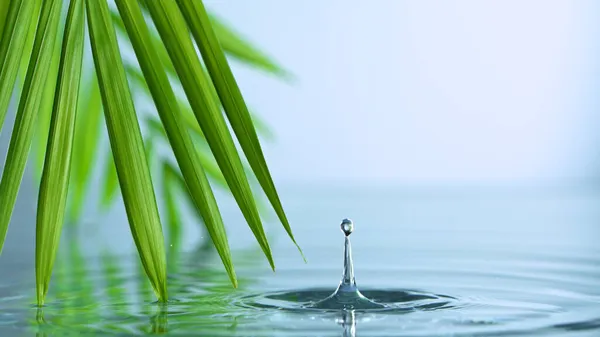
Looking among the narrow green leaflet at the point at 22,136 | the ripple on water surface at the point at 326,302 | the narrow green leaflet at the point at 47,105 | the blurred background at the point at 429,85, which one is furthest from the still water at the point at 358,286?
the blurred background at the point at 429,85

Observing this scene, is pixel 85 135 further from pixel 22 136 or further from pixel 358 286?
pixel 22 136

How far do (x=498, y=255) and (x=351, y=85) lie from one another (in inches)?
263

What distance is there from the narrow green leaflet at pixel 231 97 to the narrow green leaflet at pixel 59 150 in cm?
10

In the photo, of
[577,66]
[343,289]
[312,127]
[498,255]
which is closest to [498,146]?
[577,66]

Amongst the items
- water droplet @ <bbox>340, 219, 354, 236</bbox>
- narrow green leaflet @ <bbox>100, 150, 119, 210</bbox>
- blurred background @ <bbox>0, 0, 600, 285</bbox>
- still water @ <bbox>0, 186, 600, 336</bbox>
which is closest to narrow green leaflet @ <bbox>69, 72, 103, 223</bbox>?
narrow green leaflet @ <bbox>100, 150, 119, 210</bbox>

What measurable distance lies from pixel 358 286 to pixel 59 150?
0.80 metres

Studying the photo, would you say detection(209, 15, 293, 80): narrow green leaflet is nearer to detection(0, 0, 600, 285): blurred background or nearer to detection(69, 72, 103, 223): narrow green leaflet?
detection(69, 72, 103, 223): narrow green leaflet

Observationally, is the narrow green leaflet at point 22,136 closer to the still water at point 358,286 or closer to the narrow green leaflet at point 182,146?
the narrow green leaflet at point 182,146

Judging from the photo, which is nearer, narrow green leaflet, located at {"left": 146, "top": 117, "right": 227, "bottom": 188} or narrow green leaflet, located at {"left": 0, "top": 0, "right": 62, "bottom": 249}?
narrow green leaflet, located at {"left": 0, "top": 0, "right": 62, "bottom": 249}

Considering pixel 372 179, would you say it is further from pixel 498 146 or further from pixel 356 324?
pixel 356 324

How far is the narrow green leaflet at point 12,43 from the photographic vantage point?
765 millimetres

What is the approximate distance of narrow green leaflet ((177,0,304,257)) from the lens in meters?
0.76

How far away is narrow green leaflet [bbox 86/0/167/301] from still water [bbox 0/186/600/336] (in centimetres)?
31

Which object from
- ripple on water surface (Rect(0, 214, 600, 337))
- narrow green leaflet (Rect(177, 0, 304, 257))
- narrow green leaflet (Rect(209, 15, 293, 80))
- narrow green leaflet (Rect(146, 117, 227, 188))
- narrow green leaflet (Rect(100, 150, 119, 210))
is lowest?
ripple on water surface (Rect(0, 214, 600, 337))
